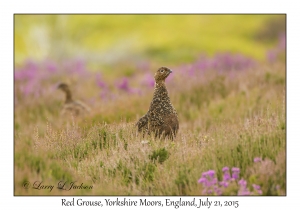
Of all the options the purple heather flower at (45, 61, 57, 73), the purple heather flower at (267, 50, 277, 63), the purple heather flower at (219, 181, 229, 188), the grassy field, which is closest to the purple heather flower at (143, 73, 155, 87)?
the grassy field

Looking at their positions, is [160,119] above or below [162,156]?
above

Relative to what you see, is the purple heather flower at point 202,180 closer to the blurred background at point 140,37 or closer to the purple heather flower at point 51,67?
the purple heather flower at point 51,67

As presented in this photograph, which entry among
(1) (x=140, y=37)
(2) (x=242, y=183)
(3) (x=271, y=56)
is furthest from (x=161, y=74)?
(1) (x=140, y=37)

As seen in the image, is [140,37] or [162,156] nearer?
[162,156]

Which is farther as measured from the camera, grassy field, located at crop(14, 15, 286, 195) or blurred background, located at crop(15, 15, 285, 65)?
blurred background, located at crop(15, 15, 285, 65)

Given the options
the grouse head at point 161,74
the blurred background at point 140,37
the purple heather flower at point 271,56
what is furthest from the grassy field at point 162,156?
the blurred background at point 140,37

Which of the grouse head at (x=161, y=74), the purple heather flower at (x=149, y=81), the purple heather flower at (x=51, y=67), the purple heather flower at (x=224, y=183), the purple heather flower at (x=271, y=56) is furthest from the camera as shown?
the purple heather flower at (x=51, y=67)

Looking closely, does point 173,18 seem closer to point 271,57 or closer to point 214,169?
point 271,57

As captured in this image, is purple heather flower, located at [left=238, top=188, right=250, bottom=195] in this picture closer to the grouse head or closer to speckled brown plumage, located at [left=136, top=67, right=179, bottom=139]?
speckled brown plumage, located at [left=136, top=67, right=179, bottom=139]

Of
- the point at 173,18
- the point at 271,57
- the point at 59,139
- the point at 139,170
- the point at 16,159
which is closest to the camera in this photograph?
the point at 16,159

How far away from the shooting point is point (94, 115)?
347 inches

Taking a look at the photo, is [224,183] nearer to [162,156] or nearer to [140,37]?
[162,156]

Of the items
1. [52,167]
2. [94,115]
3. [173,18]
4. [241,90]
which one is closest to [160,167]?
[52,167]

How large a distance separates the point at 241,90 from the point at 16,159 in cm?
636
